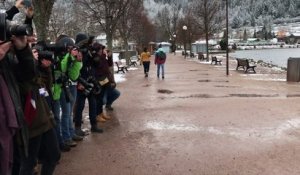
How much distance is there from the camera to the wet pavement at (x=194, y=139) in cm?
635

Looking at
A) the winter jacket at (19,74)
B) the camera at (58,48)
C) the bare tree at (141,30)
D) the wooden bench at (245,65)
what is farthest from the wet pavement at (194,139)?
the bare tree at (141,30)

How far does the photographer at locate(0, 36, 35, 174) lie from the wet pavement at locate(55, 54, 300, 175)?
2.32 m

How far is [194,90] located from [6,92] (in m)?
12.6

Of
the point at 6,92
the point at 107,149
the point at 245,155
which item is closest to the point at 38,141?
the point at 6,92

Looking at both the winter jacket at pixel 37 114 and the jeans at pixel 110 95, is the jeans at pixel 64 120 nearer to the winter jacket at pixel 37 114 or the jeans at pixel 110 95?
the winter jacket at pixel 37 114

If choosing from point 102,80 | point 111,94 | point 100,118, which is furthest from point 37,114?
point 111,94

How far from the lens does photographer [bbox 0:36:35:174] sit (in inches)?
142

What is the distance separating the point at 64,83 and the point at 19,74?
117 inches

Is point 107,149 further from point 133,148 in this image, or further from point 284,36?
point 284,36

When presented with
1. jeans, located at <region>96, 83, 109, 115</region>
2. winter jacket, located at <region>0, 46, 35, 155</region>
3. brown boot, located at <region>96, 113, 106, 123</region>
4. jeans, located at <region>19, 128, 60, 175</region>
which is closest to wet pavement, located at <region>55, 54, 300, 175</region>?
brown boot, located at <region>96, 113, 106, 123</region>

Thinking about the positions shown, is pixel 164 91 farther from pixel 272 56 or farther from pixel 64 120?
pixel 272 56

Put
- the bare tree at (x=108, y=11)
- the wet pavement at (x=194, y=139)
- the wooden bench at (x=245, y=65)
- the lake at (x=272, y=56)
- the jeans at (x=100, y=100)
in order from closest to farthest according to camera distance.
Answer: the wet pavement at (x=194, y=139) < the jeans at (x=100, y=100) < the bare tree at (x=108, y=11) < the wooden bench at (x=245, y=65) < the lake at (x=272, y=56)

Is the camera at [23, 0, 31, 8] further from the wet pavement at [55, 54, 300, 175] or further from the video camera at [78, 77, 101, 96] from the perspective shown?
the video camera at [78, 77, 101, 96]

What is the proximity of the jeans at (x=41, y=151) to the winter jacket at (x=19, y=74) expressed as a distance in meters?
0.53
